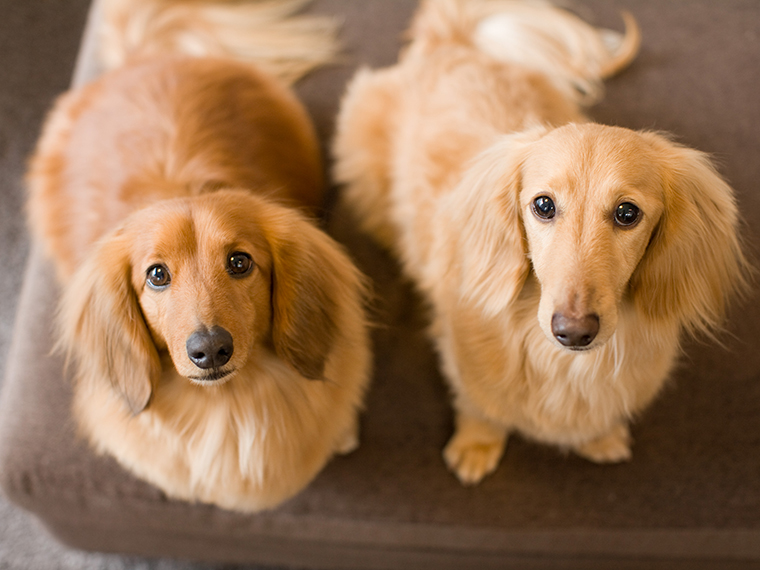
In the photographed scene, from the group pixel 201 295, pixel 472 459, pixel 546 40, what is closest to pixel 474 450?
pixel 472 459

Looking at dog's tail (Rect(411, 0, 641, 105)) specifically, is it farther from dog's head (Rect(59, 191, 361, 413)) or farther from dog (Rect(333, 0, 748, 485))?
dog's head (Rect(59, 191, 361, 413))

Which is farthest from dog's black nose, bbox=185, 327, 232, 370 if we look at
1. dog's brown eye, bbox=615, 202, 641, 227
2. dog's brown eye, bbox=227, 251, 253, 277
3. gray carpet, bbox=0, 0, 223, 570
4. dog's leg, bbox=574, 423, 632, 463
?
gray carpet, bbox=0, 0, 223, 570

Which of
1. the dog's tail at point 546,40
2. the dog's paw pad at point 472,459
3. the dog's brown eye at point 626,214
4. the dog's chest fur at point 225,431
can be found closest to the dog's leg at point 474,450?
the dog's paw pad at point 472,459

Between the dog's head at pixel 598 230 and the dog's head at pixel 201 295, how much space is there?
0.37 m

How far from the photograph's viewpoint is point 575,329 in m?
1.04

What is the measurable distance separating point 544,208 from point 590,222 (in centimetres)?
10

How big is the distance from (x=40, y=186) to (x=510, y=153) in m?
1.39

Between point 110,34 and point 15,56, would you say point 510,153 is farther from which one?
point 15,56

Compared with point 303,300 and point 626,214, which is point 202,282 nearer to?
point 303,300

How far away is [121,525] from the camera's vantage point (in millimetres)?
1678

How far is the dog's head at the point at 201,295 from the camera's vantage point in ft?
3.75

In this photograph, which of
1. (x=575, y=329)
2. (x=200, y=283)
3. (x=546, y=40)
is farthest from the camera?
(x=546, y=40)

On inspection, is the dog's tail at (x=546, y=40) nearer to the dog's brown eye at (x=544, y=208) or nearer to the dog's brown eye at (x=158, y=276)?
the dog's brown eye at (x=544, y=208)

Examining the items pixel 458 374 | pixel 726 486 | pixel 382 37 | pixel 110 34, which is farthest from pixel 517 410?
pixel 110 34
